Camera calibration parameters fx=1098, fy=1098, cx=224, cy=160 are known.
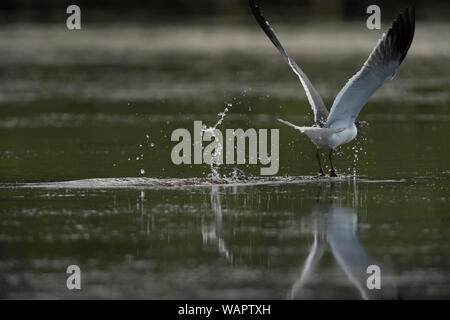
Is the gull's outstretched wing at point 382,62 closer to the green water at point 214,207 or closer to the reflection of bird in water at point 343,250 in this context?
the green water at point 214,207

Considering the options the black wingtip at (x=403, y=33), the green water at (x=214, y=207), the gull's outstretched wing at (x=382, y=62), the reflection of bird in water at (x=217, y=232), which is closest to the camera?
the green water at (x=214, y=207)

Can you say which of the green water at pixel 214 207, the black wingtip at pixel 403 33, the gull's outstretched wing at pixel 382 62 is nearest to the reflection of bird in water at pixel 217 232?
the green water at pixel 214 207

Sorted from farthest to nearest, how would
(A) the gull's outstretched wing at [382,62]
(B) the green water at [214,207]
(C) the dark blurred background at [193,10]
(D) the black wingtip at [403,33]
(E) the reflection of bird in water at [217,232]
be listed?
(C) the dark blurred background at [193,10] < (D) the black wingtip at [403,33] < (A) the gull's outstretched wing at [382,62] < (E) the reflection of bird in water at [217,232] < (B) the green water at [214,207]

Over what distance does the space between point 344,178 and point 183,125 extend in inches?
223

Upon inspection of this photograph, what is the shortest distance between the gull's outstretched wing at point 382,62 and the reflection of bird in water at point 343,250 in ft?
6.08

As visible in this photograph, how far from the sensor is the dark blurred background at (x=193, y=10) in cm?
5022

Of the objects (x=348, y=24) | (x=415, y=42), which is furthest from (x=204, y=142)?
(x=348, y=24)

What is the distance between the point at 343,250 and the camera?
965 centimetres

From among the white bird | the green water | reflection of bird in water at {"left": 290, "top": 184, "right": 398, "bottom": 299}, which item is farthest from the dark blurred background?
reflection of bird in water at {"left": 290, "top": 184, "right": 398, "bottom": 299}

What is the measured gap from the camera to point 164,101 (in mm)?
22844

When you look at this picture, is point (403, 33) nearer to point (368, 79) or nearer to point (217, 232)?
point (368, 79)

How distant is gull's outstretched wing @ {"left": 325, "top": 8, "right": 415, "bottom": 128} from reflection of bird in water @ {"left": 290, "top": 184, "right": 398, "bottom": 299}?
6.08 ft
